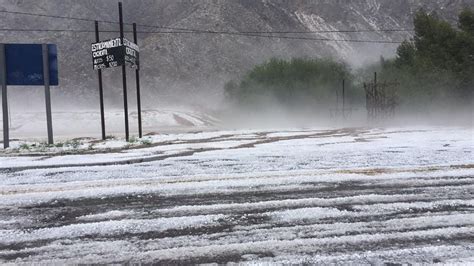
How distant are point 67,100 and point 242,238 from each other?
74.3 m

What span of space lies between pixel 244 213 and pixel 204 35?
79.3 m

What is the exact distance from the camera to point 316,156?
9.48 meters

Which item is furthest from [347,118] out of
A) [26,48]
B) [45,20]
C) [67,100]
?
[45,20]

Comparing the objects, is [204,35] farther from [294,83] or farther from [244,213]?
[244,213]

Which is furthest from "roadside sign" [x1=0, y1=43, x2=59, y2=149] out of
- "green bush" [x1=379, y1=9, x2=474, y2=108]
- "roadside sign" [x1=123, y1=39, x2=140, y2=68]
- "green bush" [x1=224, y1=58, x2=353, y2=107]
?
"green bush" [x1=224, y1=58, x2=353, y2=107]

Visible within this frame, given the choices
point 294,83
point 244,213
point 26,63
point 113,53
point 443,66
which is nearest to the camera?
point 244,213

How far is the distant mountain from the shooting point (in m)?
76.3

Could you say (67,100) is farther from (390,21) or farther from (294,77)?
(390,21)

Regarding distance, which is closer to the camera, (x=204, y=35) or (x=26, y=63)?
(x=26, y=63)

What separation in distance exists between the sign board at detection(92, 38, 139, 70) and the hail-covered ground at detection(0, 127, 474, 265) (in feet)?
33.1

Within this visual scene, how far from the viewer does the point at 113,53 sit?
17.5 metres

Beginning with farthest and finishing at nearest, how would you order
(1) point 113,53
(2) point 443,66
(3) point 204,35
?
1. (3) point 204,35
2. (2) point 443,66
3. (1) point 113,53

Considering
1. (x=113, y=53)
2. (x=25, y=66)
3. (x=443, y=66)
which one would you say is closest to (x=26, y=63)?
(x=25, y=66)

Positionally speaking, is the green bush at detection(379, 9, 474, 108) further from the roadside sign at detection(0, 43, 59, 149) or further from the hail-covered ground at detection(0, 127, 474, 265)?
the roadside sign at detection(0, 43, 59, 149)
